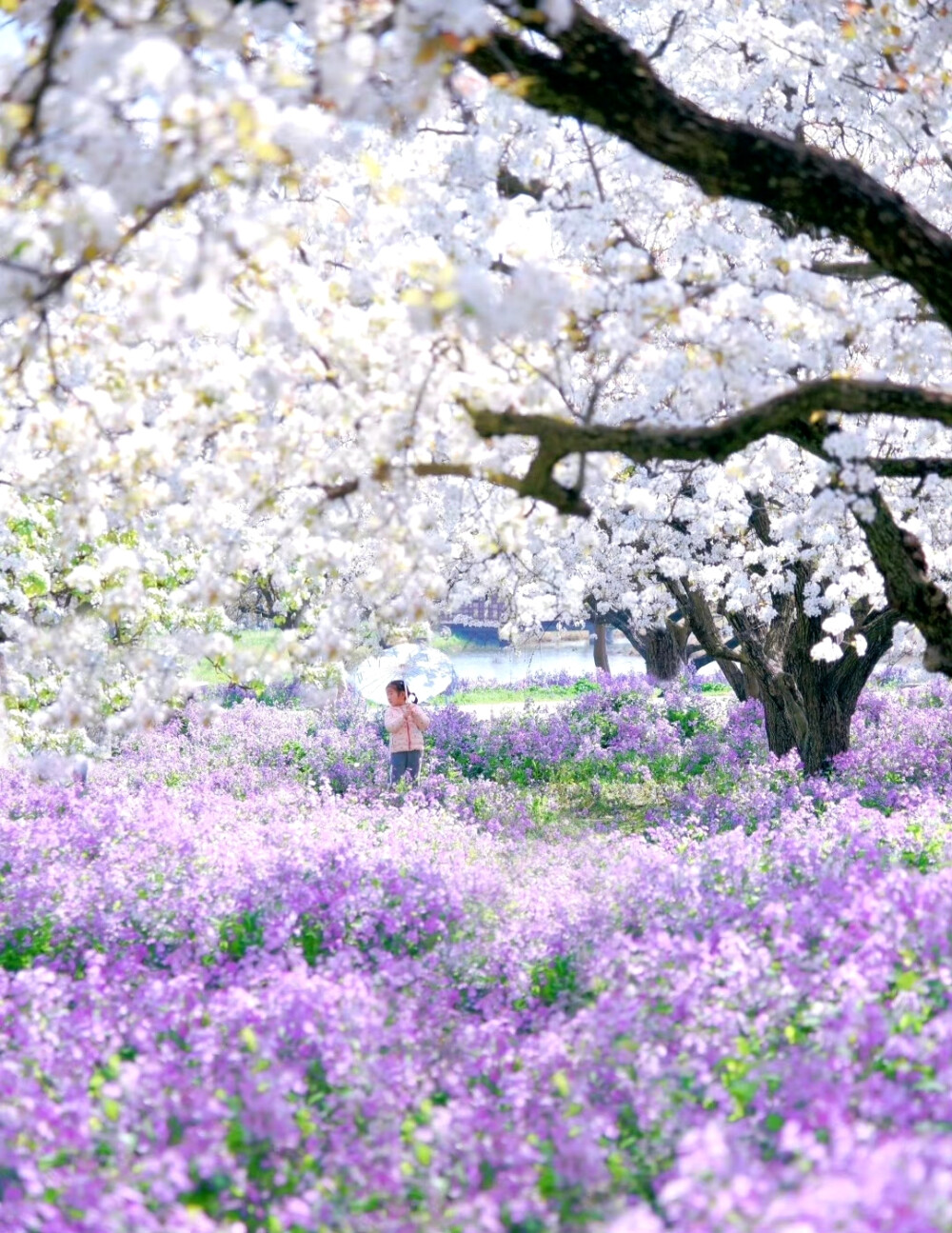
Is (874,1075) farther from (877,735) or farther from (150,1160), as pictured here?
(877,735)

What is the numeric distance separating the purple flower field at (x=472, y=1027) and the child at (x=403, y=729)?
4.23 m

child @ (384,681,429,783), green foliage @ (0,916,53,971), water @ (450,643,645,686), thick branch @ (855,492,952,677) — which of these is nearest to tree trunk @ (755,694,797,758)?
child @ (384,681,429,783)

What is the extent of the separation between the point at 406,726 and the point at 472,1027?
10475mm

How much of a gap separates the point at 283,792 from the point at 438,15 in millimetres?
10972

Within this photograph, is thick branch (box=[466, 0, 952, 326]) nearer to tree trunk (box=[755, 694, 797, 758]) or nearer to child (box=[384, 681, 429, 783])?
child (box=[384, 681, 429, 783])

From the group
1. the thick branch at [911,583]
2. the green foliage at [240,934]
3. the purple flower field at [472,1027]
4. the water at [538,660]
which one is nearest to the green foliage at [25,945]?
the purple flower field at [472,1027]

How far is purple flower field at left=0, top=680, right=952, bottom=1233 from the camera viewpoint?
4004 millimetres

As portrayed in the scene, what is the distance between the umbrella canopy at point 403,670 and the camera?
2569cm

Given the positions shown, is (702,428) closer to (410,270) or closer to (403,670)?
(410,270)

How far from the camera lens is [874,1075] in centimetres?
443

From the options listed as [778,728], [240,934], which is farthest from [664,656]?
[240,934]

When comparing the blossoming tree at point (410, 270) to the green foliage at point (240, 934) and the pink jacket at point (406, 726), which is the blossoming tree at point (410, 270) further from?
the pink jacket at point (406, 726)

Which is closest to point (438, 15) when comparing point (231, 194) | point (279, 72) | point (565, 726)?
point (279, 72)

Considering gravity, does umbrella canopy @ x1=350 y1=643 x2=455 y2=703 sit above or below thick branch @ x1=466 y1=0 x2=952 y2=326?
below
